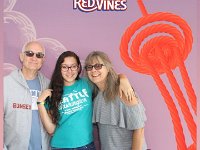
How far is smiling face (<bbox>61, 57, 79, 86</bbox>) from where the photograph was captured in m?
1.88

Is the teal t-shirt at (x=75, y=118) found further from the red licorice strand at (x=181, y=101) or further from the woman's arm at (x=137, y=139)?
the red licorice strand at (x=181, y=101)

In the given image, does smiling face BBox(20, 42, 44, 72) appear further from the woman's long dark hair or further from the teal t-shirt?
the teal t-shirt

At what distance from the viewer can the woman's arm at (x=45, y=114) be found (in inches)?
74.9

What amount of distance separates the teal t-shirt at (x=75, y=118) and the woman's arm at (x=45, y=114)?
0.04 meters

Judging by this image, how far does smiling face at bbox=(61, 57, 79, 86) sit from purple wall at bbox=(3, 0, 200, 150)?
0.09 meters

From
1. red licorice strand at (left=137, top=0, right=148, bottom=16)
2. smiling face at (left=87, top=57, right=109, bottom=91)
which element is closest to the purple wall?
red licorice strand at (left=137, top=0, right=148, bottom=16)

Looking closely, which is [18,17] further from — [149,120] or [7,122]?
[149,120]

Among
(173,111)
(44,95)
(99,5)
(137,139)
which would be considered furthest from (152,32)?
(44,95)

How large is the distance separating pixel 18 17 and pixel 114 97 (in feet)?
2.58

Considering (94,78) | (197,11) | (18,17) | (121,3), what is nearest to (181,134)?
(94,78)

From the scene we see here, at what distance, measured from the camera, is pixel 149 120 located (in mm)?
1978

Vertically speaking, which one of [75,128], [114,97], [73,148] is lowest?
[73,148]

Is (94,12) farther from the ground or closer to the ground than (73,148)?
farther from the ground

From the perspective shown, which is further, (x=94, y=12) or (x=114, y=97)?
(x=94, y=12)
